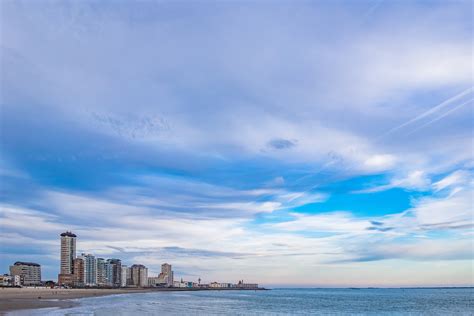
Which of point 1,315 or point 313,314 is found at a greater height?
point 1,315

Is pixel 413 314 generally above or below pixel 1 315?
below

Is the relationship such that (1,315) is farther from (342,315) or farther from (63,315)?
(342,315)

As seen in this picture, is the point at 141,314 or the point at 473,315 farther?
the point at 473,315

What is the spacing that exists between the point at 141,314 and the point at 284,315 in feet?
67.6

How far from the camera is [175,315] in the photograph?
54.9m

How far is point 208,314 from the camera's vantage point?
5869 centimetres

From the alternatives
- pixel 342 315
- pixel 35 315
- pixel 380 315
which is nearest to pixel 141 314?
pixel 35 315

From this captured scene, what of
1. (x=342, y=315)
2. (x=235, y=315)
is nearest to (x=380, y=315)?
(x=342, y=315)

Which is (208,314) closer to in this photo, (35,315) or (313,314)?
(313,314)

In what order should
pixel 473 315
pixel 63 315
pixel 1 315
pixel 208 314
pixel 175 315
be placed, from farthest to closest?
1. pixel 473 315
2. pixel 208 314
3. pixel 175 315
4. pixel 63 315
5. pixel 1 315

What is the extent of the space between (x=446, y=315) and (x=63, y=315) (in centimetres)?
5458

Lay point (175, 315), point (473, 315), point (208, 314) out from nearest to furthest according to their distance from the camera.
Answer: point (175, 315) → point (208, 314) → point (473, 315)

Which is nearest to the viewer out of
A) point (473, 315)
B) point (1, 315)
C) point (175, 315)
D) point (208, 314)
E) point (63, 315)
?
point (1, 315)

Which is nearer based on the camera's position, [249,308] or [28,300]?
[249,308]
